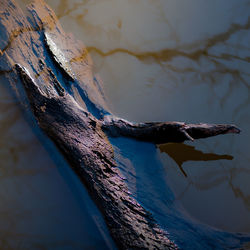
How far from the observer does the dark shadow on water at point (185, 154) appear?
1709 millimetres

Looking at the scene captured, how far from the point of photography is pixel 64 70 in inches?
70.4

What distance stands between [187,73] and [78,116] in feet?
3.21

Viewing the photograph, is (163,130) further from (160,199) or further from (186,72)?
(186,72)

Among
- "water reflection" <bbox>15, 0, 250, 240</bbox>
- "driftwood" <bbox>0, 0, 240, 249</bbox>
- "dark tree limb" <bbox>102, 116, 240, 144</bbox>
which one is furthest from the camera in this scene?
"water reflection" <bbox>15, 0, 250, 240</bbox>

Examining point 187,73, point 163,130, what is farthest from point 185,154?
point 187,73

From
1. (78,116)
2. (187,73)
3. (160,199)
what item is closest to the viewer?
(160,199)

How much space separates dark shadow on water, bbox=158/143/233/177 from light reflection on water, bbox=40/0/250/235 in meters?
0.02

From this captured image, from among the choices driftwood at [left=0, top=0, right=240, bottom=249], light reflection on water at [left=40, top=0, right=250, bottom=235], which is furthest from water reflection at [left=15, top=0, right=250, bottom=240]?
driftwood at [left=0, top=0, right=240, bottom=249]

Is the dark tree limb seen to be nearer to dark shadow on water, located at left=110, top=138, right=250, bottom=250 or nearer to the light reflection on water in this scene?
dark shadow on water, located at left=110, top=138, right=250, bottom=250

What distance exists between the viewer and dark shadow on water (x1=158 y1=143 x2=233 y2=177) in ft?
5.61

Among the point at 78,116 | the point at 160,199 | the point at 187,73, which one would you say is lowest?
the point at 160,199

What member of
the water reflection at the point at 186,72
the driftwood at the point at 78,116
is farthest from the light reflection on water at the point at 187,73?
the driftwood at the point at 78,116

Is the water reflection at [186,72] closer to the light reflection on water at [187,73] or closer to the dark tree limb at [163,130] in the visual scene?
the light reflection on water at [187,73]

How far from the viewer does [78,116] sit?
1574mm
